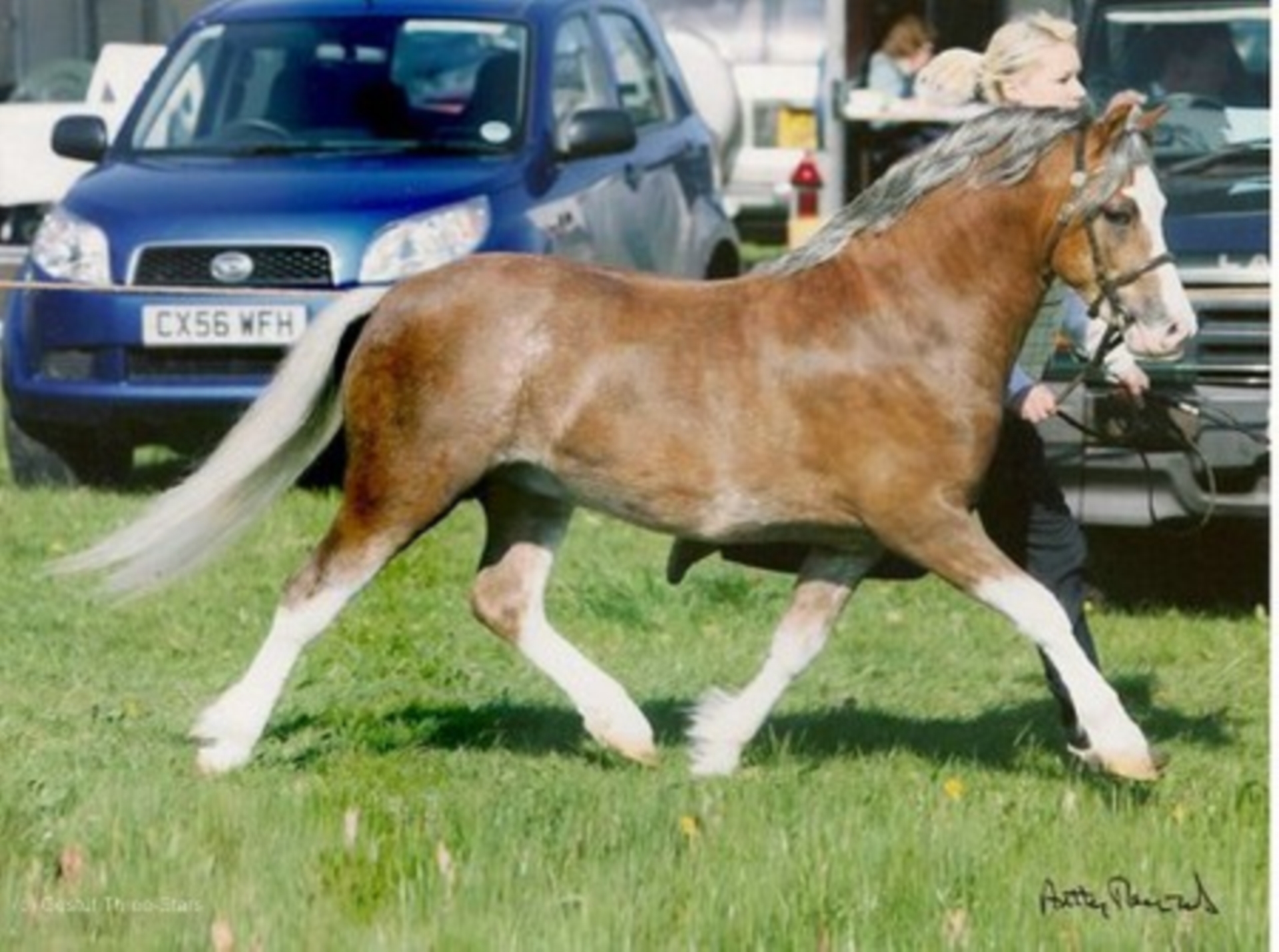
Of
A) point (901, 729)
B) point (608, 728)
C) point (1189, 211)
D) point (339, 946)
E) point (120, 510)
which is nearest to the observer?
point (339, 946)

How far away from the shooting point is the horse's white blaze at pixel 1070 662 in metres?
6.82

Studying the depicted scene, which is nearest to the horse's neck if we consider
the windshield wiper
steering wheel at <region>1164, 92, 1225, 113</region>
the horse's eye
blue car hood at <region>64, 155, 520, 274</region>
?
the horse's eye

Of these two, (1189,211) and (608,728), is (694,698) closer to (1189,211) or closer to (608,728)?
(608,728)

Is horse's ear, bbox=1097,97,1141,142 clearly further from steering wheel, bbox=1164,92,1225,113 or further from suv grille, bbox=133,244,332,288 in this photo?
suv grille, bbox=133,244,332,288

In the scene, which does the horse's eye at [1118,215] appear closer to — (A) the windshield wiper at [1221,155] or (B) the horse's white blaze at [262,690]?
(B) the horse's white blaze at [262,690]

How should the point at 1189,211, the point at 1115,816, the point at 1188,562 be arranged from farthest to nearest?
the point at 1188,562, the point at 1189,211, the point at 1115,816

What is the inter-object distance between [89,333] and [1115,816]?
590cm

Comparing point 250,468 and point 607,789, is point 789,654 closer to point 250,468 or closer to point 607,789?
point 607,789

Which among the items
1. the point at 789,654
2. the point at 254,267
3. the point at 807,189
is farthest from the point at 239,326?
the point at 807,189

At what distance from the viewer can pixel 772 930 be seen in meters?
5.67

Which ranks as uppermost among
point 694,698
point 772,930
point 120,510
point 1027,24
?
point 1027,24

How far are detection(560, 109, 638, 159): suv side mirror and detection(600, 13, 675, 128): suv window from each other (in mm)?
852

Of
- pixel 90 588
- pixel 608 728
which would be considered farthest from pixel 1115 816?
pixel 90 588

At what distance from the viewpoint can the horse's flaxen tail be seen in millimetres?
7426
